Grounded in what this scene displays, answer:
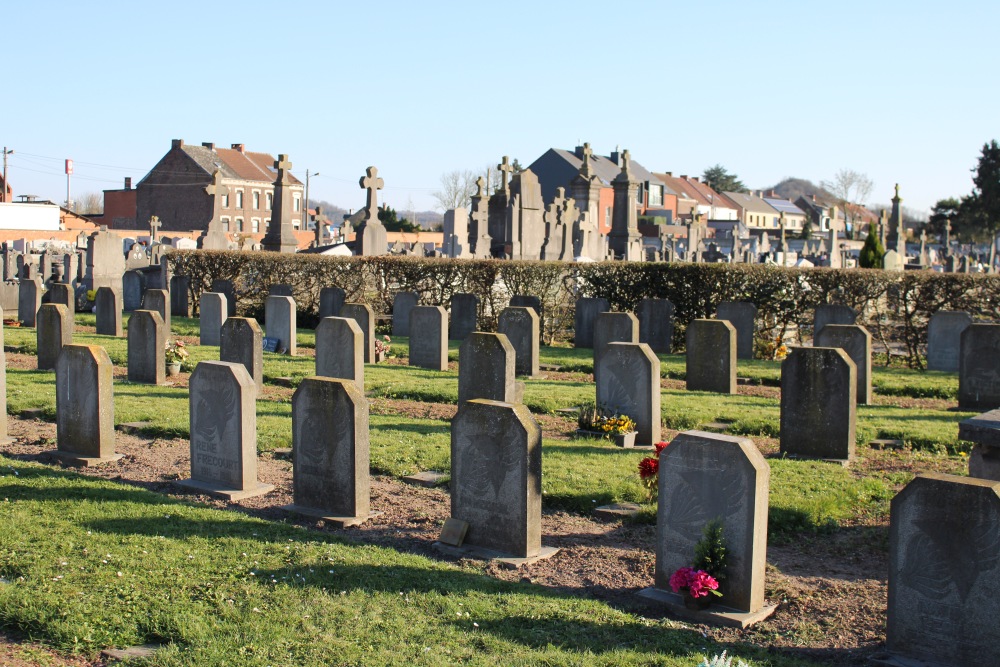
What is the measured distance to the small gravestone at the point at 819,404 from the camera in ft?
34.1

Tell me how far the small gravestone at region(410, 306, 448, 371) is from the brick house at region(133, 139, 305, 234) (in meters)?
65.4

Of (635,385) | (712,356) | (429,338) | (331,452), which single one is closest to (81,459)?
(331,452)

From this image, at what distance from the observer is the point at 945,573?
5398 millimetres

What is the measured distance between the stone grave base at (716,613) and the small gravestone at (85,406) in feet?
20.2

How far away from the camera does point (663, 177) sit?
11594cm

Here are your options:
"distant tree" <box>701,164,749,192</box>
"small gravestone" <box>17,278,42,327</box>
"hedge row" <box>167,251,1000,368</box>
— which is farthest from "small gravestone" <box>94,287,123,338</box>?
"distant tree" <box>701,164,749,192</box>

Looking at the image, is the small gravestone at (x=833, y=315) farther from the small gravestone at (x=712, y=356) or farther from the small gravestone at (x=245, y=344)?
the small gravestone at (x=245, y=344)

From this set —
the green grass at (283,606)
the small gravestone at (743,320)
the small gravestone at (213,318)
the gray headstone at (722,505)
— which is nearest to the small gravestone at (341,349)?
the small gravestone at (213,318)

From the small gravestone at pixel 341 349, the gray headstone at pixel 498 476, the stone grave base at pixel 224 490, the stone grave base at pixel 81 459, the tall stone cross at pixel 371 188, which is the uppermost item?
the tall stone cross at pixel 371 188

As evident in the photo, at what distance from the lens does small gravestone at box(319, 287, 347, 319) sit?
73.7 ft

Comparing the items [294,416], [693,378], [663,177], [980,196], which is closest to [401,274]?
[693,378]

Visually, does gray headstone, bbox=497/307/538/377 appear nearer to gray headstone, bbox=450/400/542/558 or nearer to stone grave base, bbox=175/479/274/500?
stone grave base, bbox=175/479/274/500

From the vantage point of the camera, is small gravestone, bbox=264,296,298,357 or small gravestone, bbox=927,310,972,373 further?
small gravestone, bbox=264,296,298,357

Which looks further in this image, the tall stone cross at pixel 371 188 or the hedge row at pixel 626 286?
the tall stone cross at pixel 371 188
